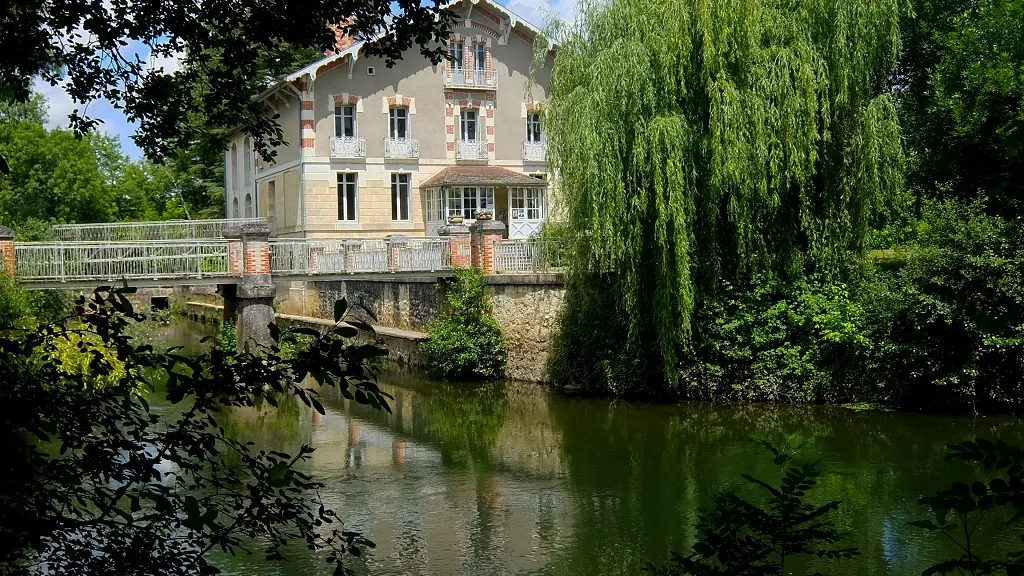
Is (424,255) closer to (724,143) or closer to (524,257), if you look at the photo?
(524,257)

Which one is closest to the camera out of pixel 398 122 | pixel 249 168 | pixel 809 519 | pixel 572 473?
pixel 809 519

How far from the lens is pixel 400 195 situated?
29.7m

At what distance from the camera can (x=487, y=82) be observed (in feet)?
97.8

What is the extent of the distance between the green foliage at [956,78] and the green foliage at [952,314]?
4.89 ft

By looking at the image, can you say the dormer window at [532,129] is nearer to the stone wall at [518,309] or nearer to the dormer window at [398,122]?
the dormer window at [398,122]

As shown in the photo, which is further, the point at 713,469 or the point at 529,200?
the point at 529,200

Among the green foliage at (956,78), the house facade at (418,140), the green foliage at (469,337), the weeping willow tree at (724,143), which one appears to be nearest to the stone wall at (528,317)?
the green foliage at (469,337)

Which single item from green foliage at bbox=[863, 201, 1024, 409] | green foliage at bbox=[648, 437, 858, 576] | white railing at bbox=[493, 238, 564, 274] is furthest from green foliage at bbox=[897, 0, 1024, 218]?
green foliage at bbox=[648, 437, 858, 576]

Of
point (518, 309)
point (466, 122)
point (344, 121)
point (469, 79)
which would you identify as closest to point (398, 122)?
point (344, 121)

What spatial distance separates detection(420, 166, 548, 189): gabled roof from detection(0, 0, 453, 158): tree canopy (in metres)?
23.6

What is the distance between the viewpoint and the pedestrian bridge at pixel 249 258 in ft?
Answer: 60.3

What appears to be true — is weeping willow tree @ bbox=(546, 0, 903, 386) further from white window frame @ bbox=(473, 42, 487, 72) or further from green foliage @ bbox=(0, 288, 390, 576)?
white window frame @ bbox=(473, 42, 487, 72)

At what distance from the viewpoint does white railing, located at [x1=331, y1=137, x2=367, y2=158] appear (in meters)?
28.6

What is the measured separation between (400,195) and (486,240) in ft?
27.8
